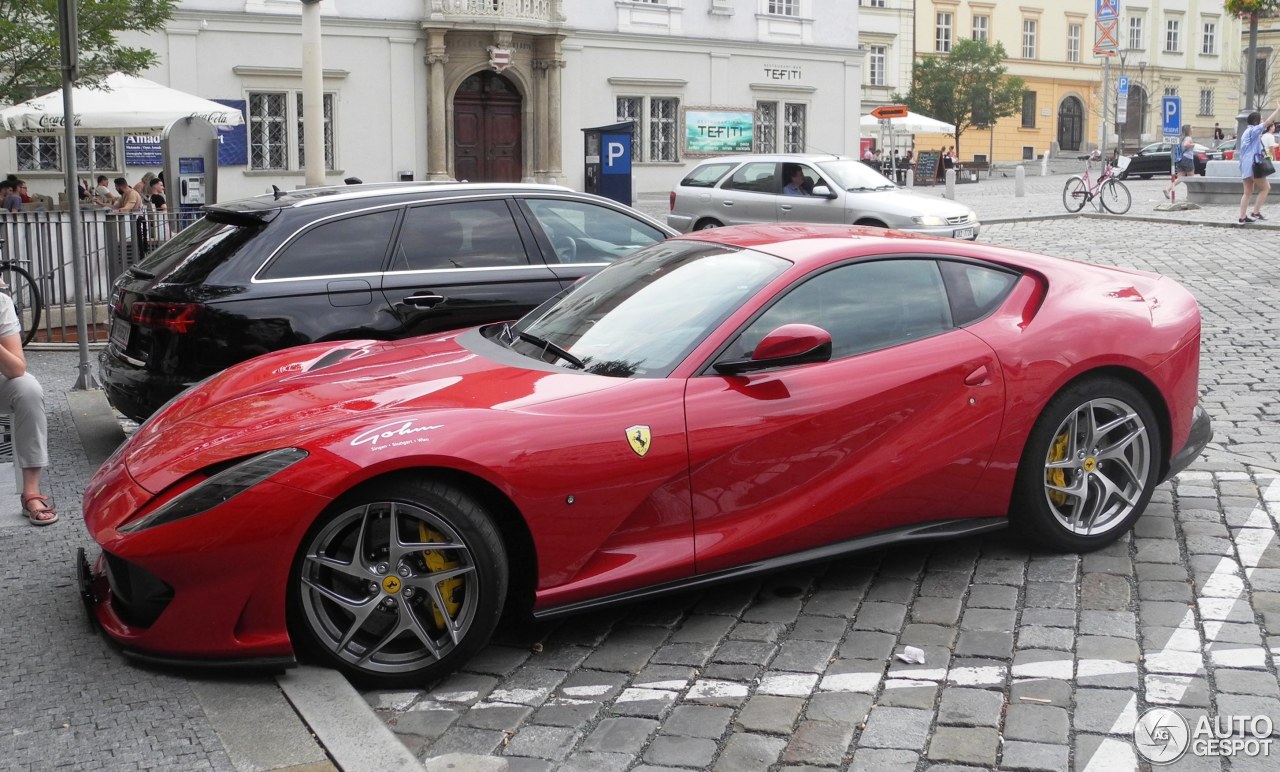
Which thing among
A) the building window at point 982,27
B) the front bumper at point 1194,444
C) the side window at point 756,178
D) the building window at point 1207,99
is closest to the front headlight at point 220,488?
the front bumper at point 1194,444

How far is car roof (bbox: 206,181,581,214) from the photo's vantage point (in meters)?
7.52

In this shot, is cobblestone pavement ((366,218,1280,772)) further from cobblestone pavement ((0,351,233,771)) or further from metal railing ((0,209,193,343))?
metal railing ((0,209,193,343))

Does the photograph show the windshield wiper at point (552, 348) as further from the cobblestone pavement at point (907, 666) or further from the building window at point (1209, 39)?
the building window at point (1209, 39)

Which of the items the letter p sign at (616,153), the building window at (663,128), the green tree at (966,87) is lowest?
the letter p sign at (616,153)

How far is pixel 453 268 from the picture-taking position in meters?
7.65

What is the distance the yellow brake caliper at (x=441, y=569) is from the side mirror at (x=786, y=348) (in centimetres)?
115

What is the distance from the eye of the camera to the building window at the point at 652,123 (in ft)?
123

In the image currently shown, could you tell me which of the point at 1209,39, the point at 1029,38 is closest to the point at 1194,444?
the point at 1029,38

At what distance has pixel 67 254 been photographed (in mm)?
12523

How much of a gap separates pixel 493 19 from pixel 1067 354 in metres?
30.7

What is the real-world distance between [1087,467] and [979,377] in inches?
27.1

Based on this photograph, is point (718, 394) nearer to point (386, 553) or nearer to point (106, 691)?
point (386, 553)

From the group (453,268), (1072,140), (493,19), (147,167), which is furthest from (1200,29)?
(453,268)

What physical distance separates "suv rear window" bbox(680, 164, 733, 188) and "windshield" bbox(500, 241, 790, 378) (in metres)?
15.8
